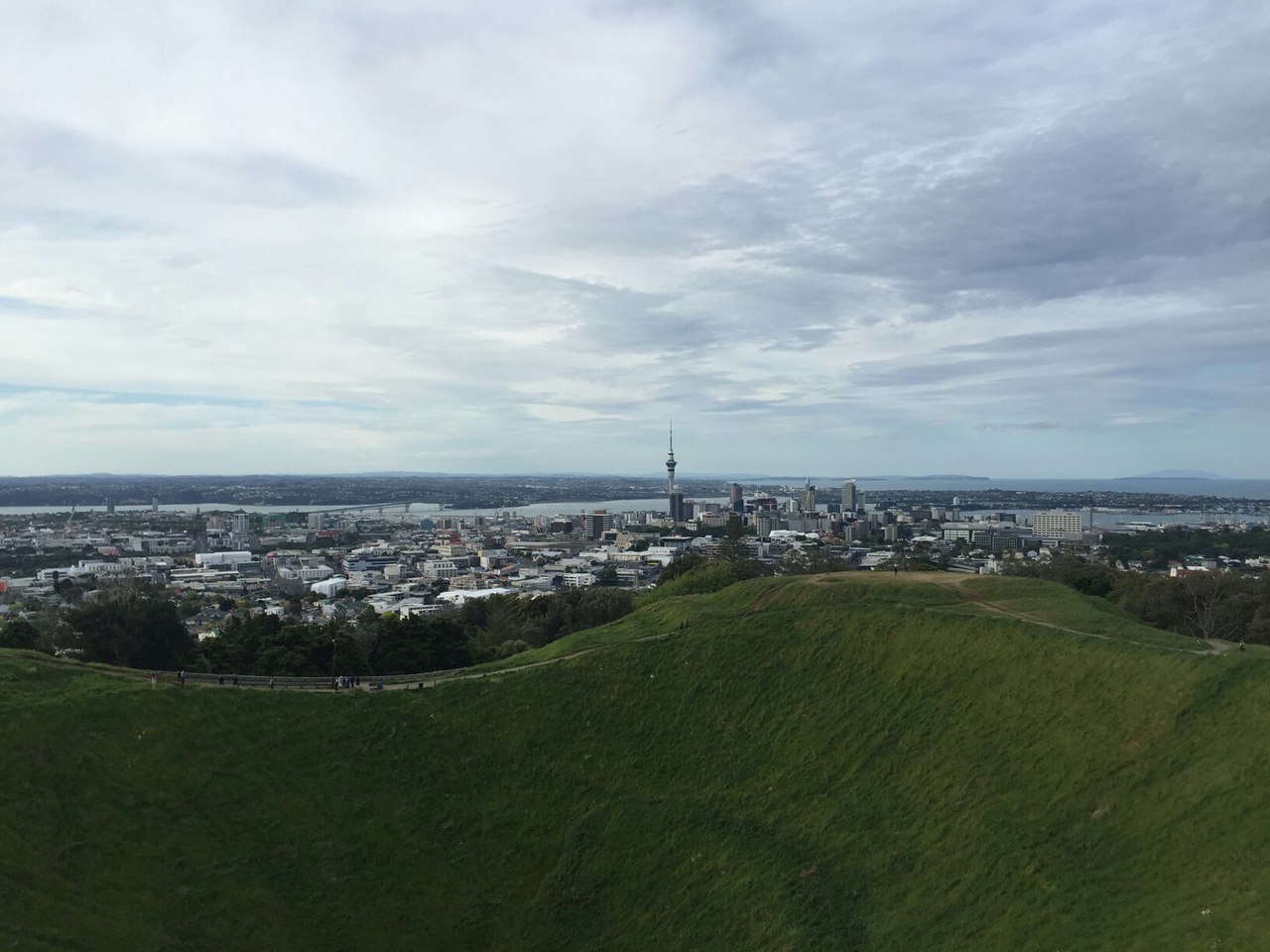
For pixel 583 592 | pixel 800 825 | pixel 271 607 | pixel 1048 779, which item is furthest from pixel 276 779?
pixel 271 607

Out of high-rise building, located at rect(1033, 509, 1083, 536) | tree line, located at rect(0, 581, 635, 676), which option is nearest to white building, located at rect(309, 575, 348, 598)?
tree line, located at rect(0, 581, 635, 676)

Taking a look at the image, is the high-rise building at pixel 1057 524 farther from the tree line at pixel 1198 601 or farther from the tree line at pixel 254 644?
the tree line at pixel 254 644

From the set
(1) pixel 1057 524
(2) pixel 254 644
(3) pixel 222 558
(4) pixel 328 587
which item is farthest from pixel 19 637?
(1) pixel 1057 524

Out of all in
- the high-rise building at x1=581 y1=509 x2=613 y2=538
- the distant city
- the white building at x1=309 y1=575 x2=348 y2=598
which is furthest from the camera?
the high-rise building at x1=581 y1=509 x2=613 y2=538

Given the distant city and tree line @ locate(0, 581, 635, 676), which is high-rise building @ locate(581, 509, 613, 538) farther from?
tree line @ locate(0, 581, 635, 676)

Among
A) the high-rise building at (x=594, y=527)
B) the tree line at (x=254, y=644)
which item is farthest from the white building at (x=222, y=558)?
the tree line at (x=254, y=644)

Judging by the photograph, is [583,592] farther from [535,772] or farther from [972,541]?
A: [972,541]

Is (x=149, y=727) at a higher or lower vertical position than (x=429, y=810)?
higher

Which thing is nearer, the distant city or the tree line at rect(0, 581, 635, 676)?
the tree line at rect(0, 581, 635, 676)

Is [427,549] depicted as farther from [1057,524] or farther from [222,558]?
[1057,524]
